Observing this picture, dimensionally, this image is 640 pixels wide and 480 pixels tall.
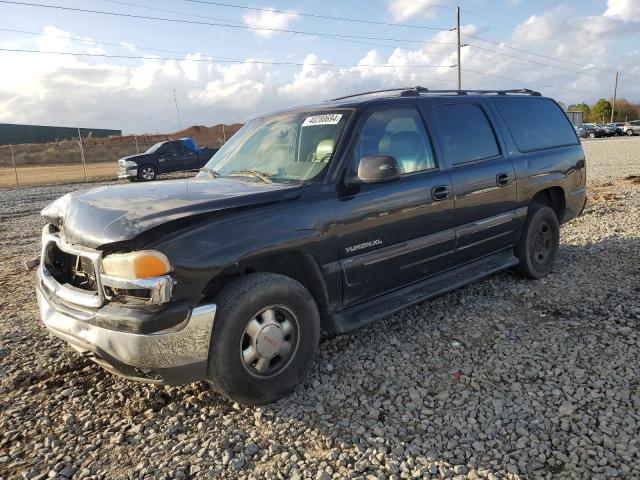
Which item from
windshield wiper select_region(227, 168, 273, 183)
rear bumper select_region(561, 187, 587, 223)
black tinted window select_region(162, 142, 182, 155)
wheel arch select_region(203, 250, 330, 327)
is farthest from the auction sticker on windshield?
black tinted window select_region(162, 142, 182, 155)

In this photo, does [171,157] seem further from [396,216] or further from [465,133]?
[396,216]

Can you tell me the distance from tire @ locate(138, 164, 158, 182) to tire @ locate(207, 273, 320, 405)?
1852 cm

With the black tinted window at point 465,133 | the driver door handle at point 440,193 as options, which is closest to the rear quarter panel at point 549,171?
the black tinted window at point 465,133

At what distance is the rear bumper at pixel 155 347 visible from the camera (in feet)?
8.44

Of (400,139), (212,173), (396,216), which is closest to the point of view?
(396,216)

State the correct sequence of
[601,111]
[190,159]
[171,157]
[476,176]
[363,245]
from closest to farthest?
[363,245], [476,176], [171,157], [190,159], [601,111]

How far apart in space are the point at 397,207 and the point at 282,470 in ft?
6.53

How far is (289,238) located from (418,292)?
1361 millimetres

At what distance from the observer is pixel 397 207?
3654mm

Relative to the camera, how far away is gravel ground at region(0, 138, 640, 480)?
2.51 meters

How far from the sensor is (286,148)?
3889 mm

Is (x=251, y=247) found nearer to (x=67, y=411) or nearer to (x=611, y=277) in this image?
(x=67, y=411)

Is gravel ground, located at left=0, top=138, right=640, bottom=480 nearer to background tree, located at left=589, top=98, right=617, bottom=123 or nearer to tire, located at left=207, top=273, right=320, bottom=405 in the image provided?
tire, located at left=207, top=273, right=320, bottom=405

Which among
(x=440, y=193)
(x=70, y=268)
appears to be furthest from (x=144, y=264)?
(x=440, y=193)
